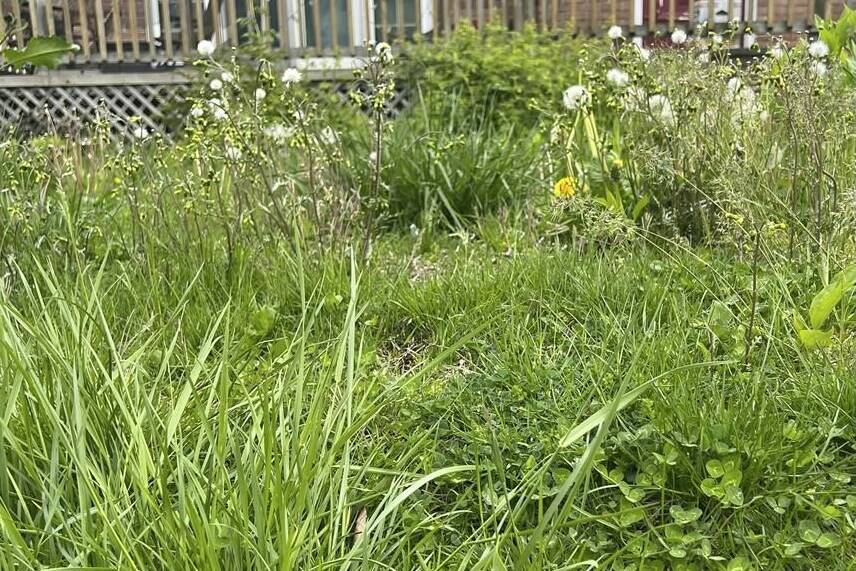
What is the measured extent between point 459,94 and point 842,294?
408 cm

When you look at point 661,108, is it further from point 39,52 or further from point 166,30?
point 166,30

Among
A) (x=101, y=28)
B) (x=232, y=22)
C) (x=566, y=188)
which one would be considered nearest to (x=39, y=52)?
(x=566, y=188)

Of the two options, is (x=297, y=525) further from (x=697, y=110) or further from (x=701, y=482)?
(x=697, y=110)

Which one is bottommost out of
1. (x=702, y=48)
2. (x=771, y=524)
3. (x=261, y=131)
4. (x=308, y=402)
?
(x=771, y=524)

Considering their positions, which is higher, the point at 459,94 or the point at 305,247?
the point at 459,94

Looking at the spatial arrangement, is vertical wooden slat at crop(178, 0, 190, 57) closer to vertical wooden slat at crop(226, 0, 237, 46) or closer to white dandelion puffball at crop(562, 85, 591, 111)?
vertical wooden slat at crop(226, 0, 237, 46)

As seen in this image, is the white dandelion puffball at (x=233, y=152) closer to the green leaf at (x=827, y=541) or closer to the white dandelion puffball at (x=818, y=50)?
the white dandelion puffball at (x=818, y=50)

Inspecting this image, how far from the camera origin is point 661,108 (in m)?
3.52

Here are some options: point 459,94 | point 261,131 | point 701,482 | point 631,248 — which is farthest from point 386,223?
point 701,482

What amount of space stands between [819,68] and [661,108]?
1.90 ft

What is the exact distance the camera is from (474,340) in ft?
8.79

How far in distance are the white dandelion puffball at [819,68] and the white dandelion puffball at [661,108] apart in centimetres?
53

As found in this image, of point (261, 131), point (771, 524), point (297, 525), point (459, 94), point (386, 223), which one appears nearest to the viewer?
point (297, 525)

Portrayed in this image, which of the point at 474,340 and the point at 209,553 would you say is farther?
the point at 474,340
